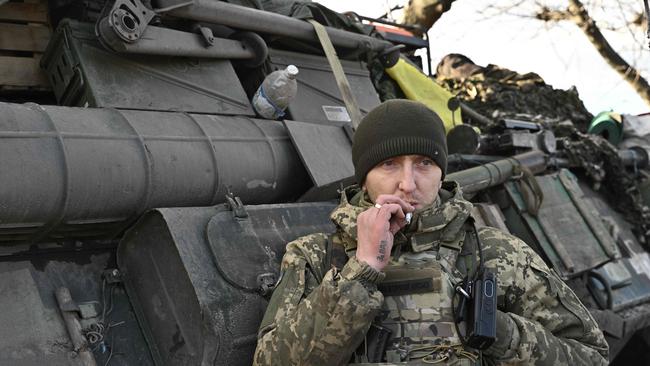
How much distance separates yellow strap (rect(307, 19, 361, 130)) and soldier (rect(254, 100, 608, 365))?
1480 mm

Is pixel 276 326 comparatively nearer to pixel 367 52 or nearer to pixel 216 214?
pixel 216 214

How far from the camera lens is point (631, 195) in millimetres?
5684

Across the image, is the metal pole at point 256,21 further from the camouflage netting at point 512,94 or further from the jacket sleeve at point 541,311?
the camouflage netting at point 512,94

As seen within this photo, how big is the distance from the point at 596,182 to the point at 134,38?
3861 millimetres

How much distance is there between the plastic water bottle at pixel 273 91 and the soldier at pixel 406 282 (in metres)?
1.18

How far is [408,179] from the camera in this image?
7.17ft

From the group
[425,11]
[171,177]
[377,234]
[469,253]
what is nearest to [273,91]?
[171,177]

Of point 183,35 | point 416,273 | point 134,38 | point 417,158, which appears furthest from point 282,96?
point 416,273

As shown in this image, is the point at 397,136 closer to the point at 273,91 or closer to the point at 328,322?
the point at 328,322

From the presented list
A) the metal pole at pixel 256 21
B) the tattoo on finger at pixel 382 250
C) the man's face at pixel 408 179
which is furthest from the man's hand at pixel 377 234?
the metal pole at pixel 256 21

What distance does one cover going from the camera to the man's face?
2.18m

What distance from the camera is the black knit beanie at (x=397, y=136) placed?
87.7 inches

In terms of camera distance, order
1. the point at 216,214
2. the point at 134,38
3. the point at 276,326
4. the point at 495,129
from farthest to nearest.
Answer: the point at 495,129 < the point at 134,38 < the point at 216,214 < the point at 276,326

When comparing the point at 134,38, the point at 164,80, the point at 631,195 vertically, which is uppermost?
the point at 134,38
